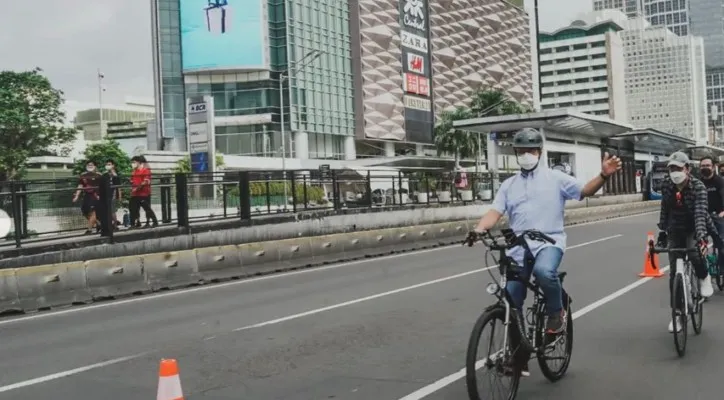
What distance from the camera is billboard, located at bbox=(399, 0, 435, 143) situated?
106875 mm

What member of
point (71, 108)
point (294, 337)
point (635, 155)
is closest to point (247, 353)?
point (294, 337)

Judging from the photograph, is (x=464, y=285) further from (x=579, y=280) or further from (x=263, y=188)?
(x=263, y=188)

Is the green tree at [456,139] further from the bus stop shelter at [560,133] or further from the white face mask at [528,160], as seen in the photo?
the white face mask at [528,160]

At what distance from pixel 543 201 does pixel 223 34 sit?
84127mm

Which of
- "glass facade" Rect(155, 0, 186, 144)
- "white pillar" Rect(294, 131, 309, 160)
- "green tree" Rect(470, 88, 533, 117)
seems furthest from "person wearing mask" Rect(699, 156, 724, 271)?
"glass facade" Rect(155, 0, 186, 144)

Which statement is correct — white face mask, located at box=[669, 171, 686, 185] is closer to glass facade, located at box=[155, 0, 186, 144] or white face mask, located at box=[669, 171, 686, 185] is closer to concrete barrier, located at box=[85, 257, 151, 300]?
concrete barrier, located at box=[85, 257, 151, 300]

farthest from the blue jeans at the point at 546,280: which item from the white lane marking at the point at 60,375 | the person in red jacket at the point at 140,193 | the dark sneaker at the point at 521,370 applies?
the person in red jacket at the point at 140,193

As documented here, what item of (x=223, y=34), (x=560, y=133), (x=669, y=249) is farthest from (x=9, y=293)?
(x=223, y=34)

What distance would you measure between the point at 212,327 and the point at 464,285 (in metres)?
5.04

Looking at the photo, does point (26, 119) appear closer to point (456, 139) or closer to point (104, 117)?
point (456, 139)

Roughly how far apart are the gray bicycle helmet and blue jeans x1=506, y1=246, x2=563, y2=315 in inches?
30.3

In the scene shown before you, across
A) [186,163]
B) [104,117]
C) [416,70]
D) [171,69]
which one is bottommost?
[186,163]

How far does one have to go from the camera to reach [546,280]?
5805 mm

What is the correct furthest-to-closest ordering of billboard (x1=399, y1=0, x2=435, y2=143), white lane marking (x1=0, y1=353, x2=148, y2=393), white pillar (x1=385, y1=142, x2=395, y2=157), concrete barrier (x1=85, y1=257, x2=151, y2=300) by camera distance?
billboard (x1=399, y1=0, x2=435, y2=143) < white pillar (x1=385, y1=142, x2=395, y2=157) < concrete barrier (x1=85, y1=257, x2=151, y2=300) < white lane marking (x1=0, y1=353, x2=148, y2=393)
